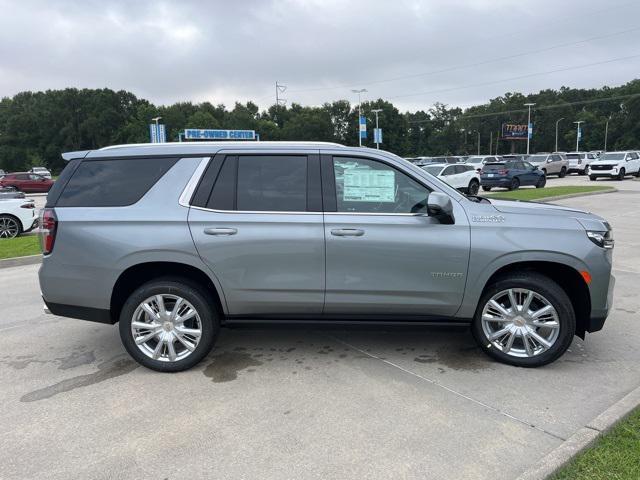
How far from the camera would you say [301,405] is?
3521 millimetres

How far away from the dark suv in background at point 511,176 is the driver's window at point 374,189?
23.1 metres

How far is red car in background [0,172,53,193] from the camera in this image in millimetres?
32969

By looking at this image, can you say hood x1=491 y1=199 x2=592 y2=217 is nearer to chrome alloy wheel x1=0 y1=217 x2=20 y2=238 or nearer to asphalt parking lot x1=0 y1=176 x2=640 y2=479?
asphalt parking lot x1=0 y1=176 x2=640 y2=479

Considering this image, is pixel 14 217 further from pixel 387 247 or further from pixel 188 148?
pixel 387 247

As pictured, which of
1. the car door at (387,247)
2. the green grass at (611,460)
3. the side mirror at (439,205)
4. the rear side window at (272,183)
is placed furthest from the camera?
the rear side window at (272,183)

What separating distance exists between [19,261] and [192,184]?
6.79 m

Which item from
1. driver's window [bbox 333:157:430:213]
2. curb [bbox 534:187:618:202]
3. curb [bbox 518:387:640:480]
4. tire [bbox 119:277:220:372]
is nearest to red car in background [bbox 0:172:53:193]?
curb [bbox 534:187:618:202]

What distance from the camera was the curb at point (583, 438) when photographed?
261 cm

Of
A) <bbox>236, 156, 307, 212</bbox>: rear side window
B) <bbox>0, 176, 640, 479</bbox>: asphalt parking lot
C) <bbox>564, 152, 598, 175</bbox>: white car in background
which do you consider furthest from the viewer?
<bbox>564, 152, 598, 175</bbox>: white car in background

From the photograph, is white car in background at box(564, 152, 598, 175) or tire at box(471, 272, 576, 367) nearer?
tire at box(471, 272, 576, 367)

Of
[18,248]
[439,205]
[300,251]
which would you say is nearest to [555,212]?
[439,205]

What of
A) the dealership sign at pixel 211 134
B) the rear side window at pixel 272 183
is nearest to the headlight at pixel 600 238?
the rear side window at pixel 272 183

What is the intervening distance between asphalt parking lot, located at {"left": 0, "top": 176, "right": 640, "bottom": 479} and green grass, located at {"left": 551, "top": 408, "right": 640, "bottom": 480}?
0.25 meters

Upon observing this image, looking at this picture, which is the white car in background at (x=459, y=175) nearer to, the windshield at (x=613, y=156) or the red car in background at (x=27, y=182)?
the windshield at (x=613, y=156)
